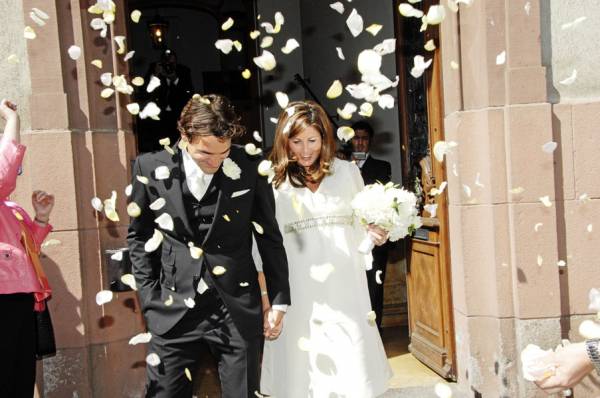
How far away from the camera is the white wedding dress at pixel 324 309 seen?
3.93m

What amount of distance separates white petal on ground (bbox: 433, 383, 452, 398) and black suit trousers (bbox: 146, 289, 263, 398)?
2325mm

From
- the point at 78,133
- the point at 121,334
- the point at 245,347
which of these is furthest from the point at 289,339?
the point at 78,133

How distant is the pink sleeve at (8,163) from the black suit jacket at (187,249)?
25.7 inches

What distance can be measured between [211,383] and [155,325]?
2884mm

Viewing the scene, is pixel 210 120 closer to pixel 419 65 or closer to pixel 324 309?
pixel 324 309

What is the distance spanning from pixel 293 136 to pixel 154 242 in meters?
1.04

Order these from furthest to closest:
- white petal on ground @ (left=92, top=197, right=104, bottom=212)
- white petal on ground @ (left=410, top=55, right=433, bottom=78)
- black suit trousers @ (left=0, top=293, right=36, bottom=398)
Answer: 1. white petal on ground @ (left=410, top=55, right=433, bottom=78)
2. white petal on ground @ (left=92, top=197, right=104, bottom=212)
3. black suit trousers @ (left=0, top=293, right=36, bottom=398)

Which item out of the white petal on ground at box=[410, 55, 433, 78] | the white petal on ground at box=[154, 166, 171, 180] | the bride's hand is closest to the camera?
the white petal on ground at box=[154, 166, 171, 180]

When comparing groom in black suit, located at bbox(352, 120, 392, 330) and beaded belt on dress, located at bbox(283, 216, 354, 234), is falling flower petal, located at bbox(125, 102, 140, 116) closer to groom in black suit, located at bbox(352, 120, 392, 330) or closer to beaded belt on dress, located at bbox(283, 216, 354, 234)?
beaded belt on dress, located at bbox(283, 216, 354, 234)

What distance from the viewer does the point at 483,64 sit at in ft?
16.9

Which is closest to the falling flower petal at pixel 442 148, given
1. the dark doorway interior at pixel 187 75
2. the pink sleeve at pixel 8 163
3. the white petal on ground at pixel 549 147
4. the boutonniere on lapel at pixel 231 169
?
the white petal on ground at pixel 549 147

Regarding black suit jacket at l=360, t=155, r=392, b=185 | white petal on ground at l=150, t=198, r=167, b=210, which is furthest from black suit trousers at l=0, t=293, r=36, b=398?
black suit jacket at l=360, t=155, r=392, b=185

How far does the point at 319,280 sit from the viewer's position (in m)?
4.00

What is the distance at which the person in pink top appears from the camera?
12.0ft
